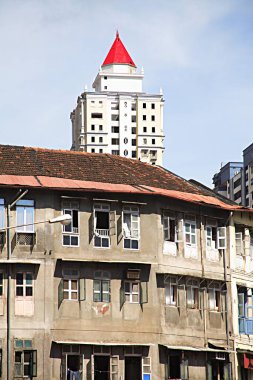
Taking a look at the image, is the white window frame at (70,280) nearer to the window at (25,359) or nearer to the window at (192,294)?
the window at (25,359)

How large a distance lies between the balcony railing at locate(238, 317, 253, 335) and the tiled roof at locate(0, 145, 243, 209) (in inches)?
192

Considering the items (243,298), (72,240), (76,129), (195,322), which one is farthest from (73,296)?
(76,129)

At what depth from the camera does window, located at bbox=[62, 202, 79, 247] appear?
143 feet

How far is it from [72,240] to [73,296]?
7.29 ft

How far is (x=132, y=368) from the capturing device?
1708 inches

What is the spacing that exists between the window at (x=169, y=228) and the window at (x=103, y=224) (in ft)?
7.83

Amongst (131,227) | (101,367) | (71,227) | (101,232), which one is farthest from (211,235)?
(101,367)

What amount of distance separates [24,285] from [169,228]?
22.7ft

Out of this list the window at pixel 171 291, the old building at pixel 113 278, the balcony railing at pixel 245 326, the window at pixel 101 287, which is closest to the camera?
the old building at pixel 113 278

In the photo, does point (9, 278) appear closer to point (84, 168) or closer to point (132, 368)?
point (132, 368)

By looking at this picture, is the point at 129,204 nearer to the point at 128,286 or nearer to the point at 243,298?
the point at 128,286

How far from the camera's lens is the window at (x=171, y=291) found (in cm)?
4503

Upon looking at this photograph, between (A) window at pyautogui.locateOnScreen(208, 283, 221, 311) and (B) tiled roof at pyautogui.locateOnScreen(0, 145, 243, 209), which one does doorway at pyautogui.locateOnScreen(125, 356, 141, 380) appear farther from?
(B) tiled roof at pyautogui.locateOnScreen(0, 145, 243, 209)

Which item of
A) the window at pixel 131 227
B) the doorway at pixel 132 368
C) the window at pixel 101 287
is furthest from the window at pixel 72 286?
the doorway at pixel 132 368
